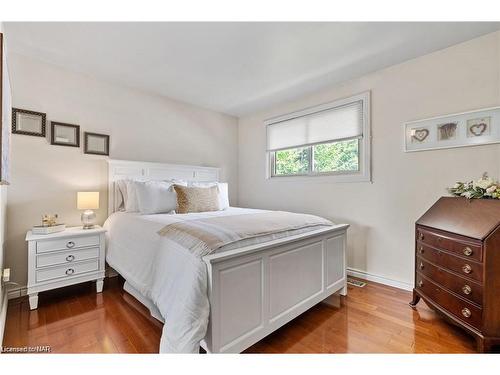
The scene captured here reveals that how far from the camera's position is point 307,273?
6.13ft

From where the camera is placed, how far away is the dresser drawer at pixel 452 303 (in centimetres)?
148

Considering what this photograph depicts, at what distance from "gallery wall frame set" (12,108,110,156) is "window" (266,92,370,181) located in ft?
7.60

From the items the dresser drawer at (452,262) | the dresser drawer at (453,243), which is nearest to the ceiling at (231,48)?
the dresser drawer at (453,243)

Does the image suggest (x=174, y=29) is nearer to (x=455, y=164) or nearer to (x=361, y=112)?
(x=361, y=112)

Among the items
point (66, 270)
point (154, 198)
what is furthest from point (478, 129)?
point (66, 270)

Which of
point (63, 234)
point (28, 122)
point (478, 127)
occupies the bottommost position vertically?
point (63, 234)

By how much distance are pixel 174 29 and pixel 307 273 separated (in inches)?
87.5

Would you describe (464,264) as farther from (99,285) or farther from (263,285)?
(99,285)

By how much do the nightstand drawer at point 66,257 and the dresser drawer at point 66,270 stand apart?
0.14 ft

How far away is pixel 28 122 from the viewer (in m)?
2.32

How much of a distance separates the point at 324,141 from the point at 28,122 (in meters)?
3.25

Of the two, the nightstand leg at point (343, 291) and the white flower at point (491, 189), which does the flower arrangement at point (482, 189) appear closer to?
the white flower at point (491, 189)

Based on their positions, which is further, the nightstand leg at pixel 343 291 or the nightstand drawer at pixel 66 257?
the nightstand leg at pixel 343 291

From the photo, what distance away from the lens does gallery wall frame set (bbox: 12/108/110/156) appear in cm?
228
